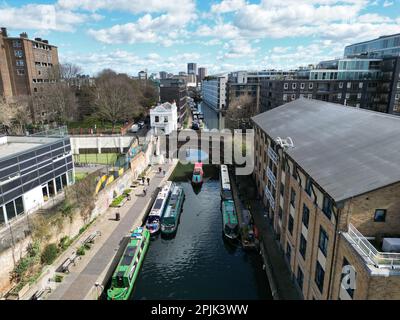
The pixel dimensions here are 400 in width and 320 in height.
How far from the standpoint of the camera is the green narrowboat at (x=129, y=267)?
21.8m

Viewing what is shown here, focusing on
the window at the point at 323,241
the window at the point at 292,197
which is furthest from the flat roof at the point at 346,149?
the window at the point at 292,197

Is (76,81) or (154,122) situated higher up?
(76,81)

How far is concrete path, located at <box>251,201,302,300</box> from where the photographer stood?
21.7m

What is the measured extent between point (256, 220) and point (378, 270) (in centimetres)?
2110

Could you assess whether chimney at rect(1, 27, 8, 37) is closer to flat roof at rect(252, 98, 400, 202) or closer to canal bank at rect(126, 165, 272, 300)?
canal bank at rect(126, 165, 272, 300)

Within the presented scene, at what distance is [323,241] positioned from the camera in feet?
57.6

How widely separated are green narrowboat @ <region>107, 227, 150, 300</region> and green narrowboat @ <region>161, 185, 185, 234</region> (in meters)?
3.20

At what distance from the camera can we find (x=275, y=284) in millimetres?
22531

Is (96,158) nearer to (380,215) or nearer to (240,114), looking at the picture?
(240,114)

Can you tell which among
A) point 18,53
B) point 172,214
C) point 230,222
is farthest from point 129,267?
point 18,53

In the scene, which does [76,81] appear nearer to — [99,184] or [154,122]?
[154,122]

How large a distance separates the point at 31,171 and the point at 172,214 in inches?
618

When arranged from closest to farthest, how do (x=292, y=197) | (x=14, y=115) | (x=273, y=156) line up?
(x=292, y=197) < (x=273, y=156) < (x=14, y=115)
